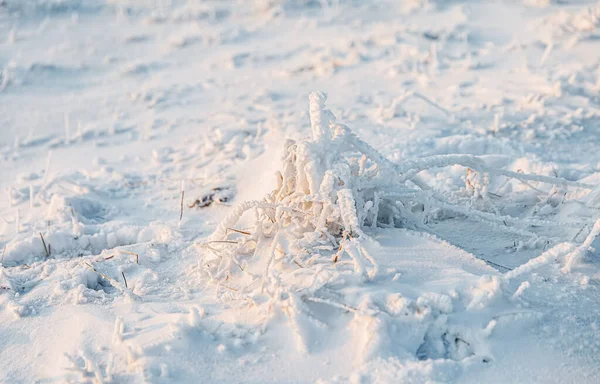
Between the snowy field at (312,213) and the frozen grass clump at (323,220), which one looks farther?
the frozen grass clump at (323,220)

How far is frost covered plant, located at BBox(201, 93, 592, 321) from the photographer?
6.02 feet

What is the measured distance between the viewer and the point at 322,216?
6.40 feet

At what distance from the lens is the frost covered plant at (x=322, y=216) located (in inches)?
72.2

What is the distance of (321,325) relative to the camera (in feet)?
5.35

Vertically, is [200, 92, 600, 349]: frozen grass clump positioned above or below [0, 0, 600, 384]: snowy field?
above

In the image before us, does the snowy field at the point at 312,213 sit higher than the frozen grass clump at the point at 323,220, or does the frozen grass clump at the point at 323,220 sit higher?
the frozen grass clump at the point at 323,220

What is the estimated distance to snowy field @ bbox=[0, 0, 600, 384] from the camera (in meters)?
1.62

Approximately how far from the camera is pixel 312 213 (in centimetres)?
199

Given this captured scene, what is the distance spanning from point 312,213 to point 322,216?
5 cm

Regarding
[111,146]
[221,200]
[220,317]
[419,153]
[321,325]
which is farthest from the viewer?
[111,146]

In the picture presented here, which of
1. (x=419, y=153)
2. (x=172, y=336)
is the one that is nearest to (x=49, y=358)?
(x=172, y=336)

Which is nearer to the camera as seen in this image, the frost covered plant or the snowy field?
the snowy field

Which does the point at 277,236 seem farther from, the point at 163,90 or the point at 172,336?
the point at 163,90

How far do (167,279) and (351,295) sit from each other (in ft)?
2.35
